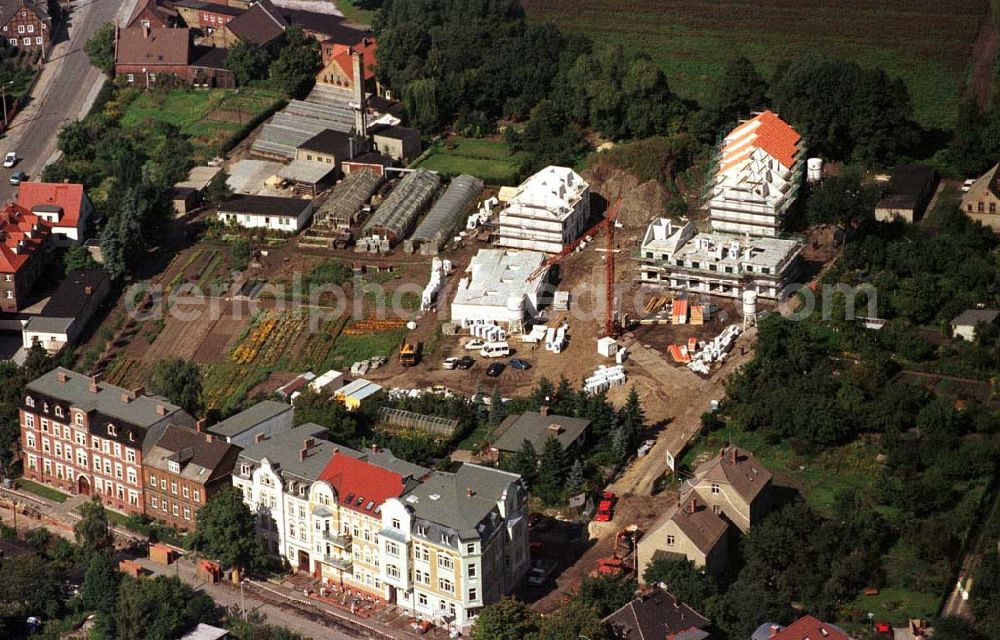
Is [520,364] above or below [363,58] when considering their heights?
below

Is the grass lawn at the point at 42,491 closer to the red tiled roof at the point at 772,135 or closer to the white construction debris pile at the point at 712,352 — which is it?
the white construction debris pile at the point at 712,352

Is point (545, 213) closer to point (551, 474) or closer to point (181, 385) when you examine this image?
point (181, 385)

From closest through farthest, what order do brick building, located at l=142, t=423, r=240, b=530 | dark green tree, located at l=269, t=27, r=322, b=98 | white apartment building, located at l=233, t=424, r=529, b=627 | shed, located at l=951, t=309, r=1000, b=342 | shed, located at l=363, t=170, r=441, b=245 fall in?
white apartment building, located at l=233, t=424, r=529, b=627 < brick building, located at l=142, t=423, r=240, b=530 < shed, located at l=951, t=309, r=1000, b=342 < shed, located at l=363, t=170, r=441, b=245 < dark green tree, located at l=269, t=27, r=322, b=98

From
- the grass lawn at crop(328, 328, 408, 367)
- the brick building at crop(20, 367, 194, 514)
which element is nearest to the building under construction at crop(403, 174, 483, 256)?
the grass lawn at crop(328, 328, 408, 367)

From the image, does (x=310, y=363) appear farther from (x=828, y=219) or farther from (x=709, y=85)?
(x=709, y=85)

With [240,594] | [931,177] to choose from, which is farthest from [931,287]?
[240,594]

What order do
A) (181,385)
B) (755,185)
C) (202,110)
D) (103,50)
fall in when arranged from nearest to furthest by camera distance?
1. (181,385)
2. (755,185)
3. (202,110)
4. (103,50)

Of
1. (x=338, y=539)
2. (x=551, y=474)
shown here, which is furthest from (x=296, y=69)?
(x=338, y=539)

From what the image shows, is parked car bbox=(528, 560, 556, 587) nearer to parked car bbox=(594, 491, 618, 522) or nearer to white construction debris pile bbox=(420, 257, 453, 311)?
parked car bbox=(594, 491, 618, 522)
